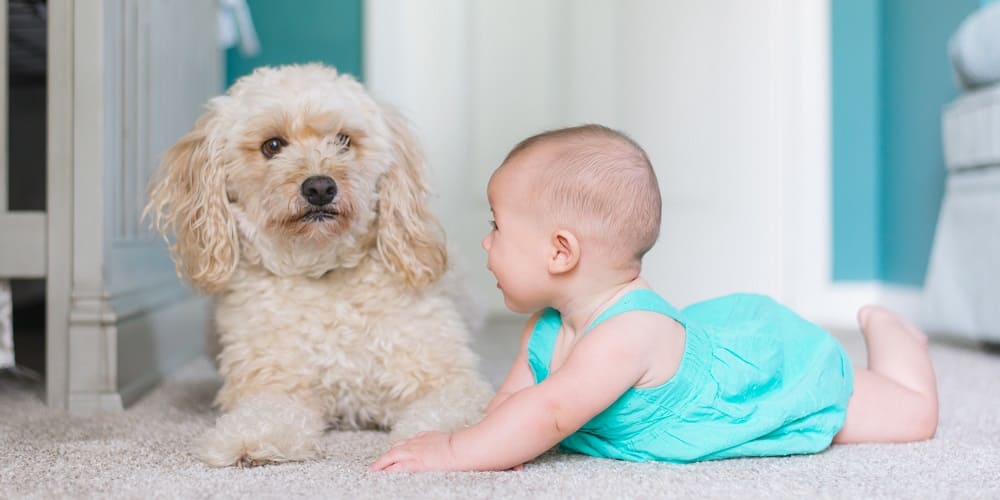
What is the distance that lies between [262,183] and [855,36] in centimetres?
270

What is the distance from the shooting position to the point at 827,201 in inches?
133

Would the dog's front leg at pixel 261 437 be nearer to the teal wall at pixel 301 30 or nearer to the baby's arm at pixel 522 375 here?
the baby's arm at pixel 522 375

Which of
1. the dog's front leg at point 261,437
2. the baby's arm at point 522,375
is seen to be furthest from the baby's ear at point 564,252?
the dog's front leg at point 261,437

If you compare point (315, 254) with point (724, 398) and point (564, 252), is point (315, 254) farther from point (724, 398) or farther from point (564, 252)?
point (724, 398)

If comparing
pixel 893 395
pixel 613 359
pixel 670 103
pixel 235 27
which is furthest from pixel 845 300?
pixel 613 359

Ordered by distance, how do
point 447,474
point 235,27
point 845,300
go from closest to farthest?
point 447,474, point 235,27, point 845,300

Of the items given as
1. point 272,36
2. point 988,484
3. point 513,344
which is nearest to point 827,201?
point 513,344

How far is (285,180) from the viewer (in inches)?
54.1

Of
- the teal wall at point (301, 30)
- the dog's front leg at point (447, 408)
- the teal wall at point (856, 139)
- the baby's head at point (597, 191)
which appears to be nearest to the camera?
the baby's head at point (597, 191)

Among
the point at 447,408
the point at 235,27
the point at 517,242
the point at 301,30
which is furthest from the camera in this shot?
the point at 301,30

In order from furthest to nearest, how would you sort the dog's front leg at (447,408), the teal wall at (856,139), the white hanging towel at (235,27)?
the teal wall at (856,139), the white hanging towel at (235,27), the dog's front leg at (447,408)

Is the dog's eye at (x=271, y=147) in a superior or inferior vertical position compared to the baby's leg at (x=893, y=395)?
superior

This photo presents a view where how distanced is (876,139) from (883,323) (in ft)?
7.30

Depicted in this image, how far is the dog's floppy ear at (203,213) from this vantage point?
1432 millimetres
